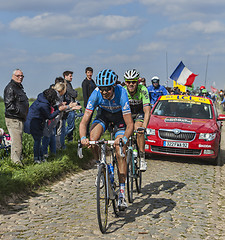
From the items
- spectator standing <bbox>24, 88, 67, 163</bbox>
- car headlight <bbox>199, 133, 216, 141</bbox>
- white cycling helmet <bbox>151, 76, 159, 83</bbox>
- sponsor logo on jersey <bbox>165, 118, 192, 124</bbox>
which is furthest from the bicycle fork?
white cycling helmet <bbox>151, 76, 159, 83</bbox>

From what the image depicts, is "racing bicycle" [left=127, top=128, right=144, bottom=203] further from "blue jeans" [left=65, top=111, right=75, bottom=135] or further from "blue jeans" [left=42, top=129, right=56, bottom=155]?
"blue jeans" [left=65, top=111, right=75, bottom=135]

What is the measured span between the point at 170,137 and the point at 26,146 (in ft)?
12.4

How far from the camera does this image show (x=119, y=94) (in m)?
6.12

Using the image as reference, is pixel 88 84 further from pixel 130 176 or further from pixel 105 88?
pixel 105 88

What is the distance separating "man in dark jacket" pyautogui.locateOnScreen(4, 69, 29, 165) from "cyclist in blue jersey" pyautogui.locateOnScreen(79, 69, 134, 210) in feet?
9.16

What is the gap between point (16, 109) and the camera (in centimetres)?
861

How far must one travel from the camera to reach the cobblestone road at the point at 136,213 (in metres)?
5.48

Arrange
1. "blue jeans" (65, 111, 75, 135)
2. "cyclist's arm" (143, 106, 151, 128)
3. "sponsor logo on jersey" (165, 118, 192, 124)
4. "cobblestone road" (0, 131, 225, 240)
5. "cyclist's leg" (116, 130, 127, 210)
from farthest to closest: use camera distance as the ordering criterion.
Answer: "blue jeans" (65, 111, 75, 135)
"sponsor logo on jersey" (165, 118, 192, 124)
"cyclist's arm" (143, 106, 151, 128)
"cyclist's leg" (116, 130, 127, 210)
"cobblestone road" (0, 131, 225, 240)

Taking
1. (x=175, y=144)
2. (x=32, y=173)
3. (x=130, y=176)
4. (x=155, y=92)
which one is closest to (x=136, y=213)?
(x=130, y=176)

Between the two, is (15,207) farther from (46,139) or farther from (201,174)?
(201,174)

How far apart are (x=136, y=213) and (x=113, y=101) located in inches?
69.2

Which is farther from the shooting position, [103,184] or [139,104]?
[139,104]

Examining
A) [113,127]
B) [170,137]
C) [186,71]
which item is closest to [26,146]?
[170,137]

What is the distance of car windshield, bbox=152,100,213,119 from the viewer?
12.3m
